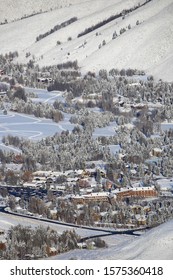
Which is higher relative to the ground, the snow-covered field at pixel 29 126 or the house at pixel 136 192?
the snow-covered field at pixel 29 126

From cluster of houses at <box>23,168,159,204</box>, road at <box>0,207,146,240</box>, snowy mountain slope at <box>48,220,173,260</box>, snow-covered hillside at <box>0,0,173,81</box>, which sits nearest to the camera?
snowy mountain slope at <box>48,220,173,260</box>

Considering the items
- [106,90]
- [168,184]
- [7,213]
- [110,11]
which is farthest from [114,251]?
[110,11]

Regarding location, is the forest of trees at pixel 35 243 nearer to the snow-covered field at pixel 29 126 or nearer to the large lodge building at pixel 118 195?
the large lodge building at pixel 118 195

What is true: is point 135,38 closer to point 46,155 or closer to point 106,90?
point 106,90

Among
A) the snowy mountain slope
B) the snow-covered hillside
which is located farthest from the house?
the snow-covered hillside

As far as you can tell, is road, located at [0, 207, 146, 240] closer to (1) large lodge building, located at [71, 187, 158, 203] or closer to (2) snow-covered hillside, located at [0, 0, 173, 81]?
(1) large lodge building, located at [71, 187, 158, 203]

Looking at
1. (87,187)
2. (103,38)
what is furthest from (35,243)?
(103,38)

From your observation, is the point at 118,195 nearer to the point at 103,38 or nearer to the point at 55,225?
the point at 55,225

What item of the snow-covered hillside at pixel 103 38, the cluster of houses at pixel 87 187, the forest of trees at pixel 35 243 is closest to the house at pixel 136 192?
the cluster of houses at pixel 87 187
